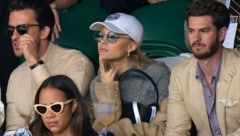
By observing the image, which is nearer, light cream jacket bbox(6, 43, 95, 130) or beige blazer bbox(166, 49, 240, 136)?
beige blazer bbox(166, 49, 240, 136)

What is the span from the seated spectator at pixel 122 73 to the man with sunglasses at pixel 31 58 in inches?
8.7

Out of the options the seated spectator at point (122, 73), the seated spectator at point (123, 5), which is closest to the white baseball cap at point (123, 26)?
the seated spectator at point (122, 73)

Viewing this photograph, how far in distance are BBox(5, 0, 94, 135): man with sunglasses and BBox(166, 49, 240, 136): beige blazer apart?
76 cm

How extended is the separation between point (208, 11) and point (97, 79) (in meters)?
0.97

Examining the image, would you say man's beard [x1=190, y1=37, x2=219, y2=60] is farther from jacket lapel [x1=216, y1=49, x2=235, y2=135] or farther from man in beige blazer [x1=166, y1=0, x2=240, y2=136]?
jacket lapel [x1=216, y1=49, x2=235, y2=135]

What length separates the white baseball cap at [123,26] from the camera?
5285 mm

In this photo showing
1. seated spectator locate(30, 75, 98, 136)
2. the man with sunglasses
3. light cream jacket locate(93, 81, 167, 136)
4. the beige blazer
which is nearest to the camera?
seated spectator locate(30, 75, 98, 136)

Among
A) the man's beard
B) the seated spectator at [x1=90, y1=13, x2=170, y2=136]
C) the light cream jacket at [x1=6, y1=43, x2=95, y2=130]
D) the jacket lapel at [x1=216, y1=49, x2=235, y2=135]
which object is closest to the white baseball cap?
the seated spectator at [x1=90, y1=13, x2=170, y2=136]

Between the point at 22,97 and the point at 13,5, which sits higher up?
the point at 13,5

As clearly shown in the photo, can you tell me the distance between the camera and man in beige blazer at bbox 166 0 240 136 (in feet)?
15.5

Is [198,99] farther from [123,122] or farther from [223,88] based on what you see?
[123,122]

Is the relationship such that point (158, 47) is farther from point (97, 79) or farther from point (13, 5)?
point (13, 5)

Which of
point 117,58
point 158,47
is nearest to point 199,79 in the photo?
point 117,58

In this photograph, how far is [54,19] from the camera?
18.7 ft
